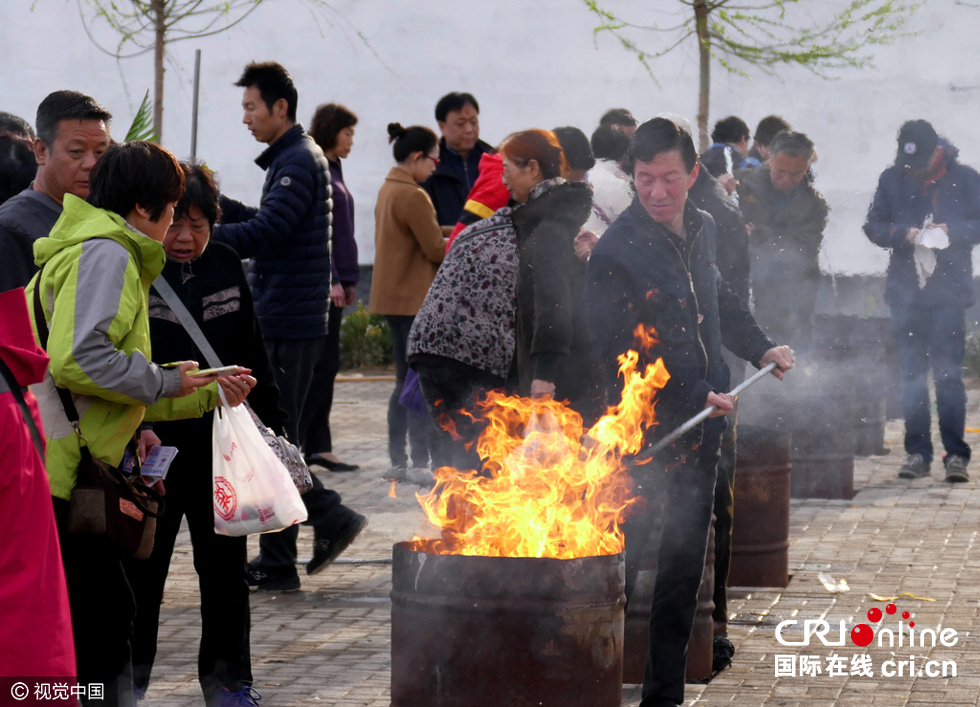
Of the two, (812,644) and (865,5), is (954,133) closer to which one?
(865,5)

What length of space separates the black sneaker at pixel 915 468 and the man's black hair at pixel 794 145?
7.77 feet

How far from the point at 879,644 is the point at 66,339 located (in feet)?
12.1

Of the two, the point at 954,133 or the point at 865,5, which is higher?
the point at 865,5

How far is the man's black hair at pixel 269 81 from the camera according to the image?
7434mm

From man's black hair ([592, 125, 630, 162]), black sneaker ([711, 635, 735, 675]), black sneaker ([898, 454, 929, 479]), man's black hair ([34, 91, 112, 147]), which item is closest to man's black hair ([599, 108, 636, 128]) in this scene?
man's black hair ([592, 125, 630, 162])

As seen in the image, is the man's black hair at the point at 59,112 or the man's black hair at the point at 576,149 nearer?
the man's black hair at the point at 59,112

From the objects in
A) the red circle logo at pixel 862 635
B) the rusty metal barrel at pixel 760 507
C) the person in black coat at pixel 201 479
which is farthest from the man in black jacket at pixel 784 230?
the person in black coat at pixel 201 479

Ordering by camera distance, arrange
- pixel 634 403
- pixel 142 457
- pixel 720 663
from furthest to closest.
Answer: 1. pixel 720 663
2. pixel 634 403
3. pixel 142 457

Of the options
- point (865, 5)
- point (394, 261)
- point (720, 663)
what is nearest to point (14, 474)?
point (720, 663)

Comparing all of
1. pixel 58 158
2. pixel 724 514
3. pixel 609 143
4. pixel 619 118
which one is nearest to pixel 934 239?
pixel 619 118

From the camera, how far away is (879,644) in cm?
617

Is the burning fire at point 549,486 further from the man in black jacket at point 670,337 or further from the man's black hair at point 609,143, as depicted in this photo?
the man's black hair at point 609,143

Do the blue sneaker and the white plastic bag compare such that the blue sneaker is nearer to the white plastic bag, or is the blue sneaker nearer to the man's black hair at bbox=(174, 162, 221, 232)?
the white plastic bag

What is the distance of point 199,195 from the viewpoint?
5176 millimetres
